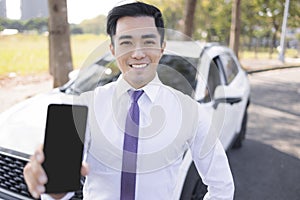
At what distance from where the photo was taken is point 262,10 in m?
23.1

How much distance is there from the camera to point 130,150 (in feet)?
3.58

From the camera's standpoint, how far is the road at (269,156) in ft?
12.1

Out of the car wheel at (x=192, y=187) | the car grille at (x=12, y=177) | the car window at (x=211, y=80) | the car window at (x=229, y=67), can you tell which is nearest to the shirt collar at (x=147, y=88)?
the car grille at (x=12, y=177)

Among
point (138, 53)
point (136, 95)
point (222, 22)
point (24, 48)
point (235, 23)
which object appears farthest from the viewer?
point (222, 22)

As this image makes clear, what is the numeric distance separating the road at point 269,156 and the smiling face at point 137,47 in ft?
9.18

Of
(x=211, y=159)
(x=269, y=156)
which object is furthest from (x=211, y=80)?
(x=211, y=159)

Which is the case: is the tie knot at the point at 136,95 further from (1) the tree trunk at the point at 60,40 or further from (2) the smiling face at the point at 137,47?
(1) the tree trunk at the point at 60,40

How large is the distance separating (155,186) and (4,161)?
1.62 meters

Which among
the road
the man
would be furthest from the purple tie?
the road

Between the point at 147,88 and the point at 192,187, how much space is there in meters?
1.65

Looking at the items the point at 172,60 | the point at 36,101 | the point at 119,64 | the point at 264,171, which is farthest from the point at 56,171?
the point at 264,171

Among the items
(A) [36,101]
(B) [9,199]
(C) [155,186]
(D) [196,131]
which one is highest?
(D) [196,131]

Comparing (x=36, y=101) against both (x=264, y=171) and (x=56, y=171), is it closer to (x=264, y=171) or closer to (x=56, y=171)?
(x=56, y=171)

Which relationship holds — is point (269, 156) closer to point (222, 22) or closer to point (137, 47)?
point (137, 47)
